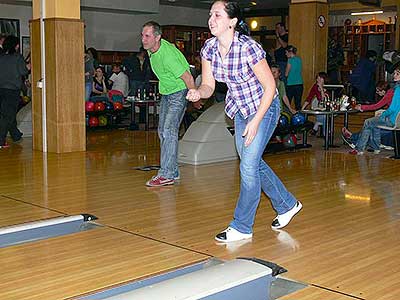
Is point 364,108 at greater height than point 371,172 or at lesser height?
greater

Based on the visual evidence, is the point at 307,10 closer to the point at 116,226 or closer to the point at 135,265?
the point at 116,226

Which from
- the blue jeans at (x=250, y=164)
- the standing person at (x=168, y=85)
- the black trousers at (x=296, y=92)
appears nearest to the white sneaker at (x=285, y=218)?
the blue jeans at (x=250, y=164)

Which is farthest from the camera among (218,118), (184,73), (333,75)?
(333,75)

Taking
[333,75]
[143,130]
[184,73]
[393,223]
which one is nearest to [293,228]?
[393,223]

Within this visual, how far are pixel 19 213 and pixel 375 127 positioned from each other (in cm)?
492

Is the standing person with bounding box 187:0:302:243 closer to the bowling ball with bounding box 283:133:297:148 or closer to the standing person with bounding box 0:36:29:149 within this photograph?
the bowling ball with bounding box 283:133:297:148

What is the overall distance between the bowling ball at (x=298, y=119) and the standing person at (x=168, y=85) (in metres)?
2.90

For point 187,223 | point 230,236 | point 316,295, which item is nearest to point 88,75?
point 187,223

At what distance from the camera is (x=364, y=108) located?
8.43m

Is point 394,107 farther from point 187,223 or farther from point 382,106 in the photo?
point 187,223

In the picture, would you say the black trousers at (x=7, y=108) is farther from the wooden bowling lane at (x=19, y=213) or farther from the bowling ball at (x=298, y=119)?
the bowling ball at (x=298, y=119)

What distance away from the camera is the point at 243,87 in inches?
150

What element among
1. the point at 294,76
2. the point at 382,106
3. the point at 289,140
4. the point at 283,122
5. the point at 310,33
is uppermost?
the point at 310,33

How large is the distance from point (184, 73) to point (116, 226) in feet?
5.03
